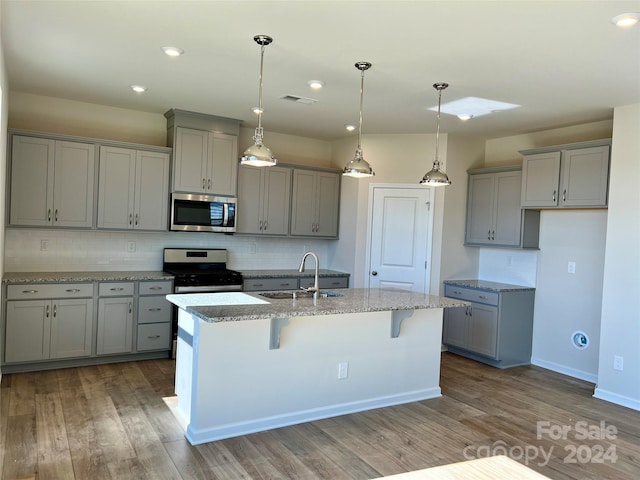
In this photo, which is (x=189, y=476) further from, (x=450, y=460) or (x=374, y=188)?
(x=374, y=188)

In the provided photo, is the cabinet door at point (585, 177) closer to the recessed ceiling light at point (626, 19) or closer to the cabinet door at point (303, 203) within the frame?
the recessed ceiling light at point (626, 19)

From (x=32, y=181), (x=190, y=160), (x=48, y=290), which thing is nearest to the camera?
(x=48, y=290)

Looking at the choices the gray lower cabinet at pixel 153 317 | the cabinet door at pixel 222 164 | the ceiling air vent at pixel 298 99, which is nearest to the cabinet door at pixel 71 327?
the gray lower cabinet at pixel 153 317

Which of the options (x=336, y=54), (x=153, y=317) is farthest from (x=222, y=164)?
(x=336, y=54)

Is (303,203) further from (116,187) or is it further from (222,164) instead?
(116,187)

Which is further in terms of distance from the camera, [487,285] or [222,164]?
[487,285]

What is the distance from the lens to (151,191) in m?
5.08

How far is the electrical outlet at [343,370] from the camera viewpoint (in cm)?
373

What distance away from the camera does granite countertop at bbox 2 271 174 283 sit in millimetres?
4332

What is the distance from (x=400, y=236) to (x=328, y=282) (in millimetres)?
1060

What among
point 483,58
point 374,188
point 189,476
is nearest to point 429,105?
point 483,58

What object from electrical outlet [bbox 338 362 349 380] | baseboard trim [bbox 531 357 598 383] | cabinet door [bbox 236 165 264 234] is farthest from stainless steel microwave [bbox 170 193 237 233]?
baseboard trim [bbox 531 357 598 383]

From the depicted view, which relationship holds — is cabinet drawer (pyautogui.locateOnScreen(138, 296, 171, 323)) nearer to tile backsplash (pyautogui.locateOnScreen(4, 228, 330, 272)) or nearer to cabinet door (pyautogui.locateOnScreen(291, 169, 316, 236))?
tile backsplash (pyautogui.locateOnScreen(4, 228, 330, 272))

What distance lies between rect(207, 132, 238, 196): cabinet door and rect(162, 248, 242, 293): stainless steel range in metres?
0.78
